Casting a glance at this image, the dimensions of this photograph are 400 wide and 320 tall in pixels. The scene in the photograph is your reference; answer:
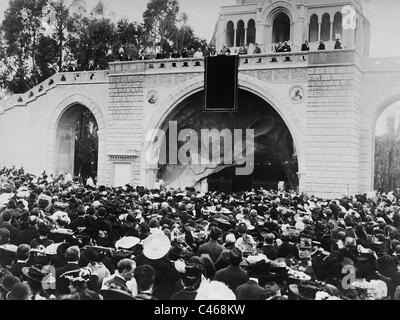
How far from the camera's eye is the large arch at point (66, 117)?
35.8 meters

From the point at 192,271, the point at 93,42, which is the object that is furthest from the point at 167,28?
the point at 192,271

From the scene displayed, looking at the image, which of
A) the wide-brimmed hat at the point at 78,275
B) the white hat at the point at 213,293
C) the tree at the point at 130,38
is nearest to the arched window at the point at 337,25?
the tree at the point at 130,38

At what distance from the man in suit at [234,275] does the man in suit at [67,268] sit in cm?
237

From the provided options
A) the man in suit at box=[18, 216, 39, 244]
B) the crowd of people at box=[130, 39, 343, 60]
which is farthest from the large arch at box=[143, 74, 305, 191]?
the man in suit at box=[18, 216, 39, 244]

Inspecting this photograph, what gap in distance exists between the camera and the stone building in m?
29.5

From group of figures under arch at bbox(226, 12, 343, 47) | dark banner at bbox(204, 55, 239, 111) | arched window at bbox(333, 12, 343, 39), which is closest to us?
dark banner at bbox(204, 55, 239, 111)

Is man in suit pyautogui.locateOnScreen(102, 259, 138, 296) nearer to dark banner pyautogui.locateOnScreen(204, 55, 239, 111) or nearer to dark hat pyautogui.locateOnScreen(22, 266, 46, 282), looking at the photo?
dark hat pyautogui.locateOnScreen(22, 266, 46, 282)

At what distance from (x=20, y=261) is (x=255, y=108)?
25.6 meters

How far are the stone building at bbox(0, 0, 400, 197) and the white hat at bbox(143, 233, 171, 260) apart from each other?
68.9 feet

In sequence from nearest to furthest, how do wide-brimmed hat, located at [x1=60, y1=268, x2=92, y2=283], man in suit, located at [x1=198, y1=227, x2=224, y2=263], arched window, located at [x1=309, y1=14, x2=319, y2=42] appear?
wide-brimmed hat, located at [x1=60, y1=268, x2=92, y2=283] < man in suit, located at [x1=198, y1=227, x2=224, y2=263] < arched window, located at [x1=309, y1=14, x2=319, y2=42]

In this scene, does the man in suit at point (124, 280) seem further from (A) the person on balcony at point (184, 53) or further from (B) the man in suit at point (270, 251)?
(A) the person on balcony at point (184, 53)

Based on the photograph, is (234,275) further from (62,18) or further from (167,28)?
(62,18)

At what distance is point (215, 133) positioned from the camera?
3328cm
